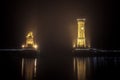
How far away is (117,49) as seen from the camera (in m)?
Answer: 52.9

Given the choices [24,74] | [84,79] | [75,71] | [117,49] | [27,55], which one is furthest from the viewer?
[117,49]

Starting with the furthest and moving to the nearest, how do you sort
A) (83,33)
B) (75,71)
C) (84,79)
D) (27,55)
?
(83,33)
(27,55)
(75,71)
(84,79)

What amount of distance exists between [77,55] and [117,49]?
516 cm

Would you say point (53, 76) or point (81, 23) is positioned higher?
point (81, 23)

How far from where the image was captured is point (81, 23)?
182ft

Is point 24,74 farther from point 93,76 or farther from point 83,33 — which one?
point 83,33

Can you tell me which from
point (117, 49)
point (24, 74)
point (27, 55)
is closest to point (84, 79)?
point (24, 74)

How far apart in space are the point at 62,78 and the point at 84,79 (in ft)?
3.93

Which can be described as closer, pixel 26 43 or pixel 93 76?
pixel 93 76

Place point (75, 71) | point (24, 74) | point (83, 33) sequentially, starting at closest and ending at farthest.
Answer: point (24, 74), point (75, 71), point (83, 33)

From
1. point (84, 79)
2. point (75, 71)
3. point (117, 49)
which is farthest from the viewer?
point (117, 49)

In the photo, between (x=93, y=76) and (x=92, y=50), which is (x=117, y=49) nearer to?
(x=92, y=50)

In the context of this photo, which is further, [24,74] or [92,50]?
[92,50]

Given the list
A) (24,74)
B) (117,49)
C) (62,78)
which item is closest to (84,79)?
(62,78)
